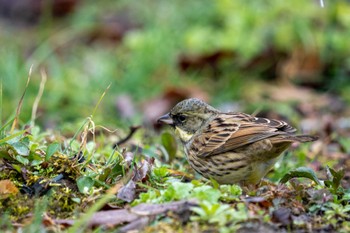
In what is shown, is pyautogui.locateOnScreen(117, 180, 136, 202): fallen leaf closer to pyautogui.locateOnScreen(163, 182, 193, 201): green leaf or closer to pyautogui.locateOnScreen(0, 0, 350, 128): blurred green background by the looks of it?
pyautogui.locateOnScreen(163, 182, 193, 201): green leaf

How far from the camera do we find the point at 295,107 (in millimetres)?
8969

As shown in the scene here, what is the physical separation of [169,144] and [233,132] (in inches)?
25.6

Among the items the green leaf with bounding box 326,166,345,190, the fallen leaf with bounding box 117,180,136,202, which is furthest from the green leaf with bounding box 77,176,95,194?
the green leaf with bounding box 326,166,345,190

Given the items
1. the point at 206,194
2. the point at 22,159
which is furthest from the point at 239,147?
the point at 22,159

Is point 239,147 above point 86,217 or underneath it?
underneath

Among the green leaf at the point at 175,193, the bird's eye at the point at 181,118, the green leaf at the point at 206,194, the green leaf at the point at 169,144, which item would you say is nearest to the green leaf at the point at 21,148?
the green leaf at the point at 175,193

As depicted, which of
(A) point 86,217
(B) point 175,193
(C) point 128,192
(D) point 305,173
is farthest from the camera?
(D) point 305,173

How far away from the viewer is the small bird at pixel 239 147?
17.4 ft

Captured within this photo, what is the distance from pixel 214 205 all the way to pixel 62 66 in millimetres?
6310

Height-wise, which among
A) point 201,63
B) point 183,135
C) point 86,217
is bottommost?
point 201,63

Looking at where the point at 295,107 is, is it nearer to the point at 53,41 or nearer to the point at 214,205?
the point at 53,41

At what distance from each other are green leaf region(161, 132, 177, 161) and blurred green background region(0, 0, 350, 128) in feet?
7.09

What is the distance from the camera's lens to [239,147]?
542cm

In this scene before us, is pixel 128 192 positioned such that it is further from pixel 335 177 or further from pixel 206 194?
pixel 335 177
